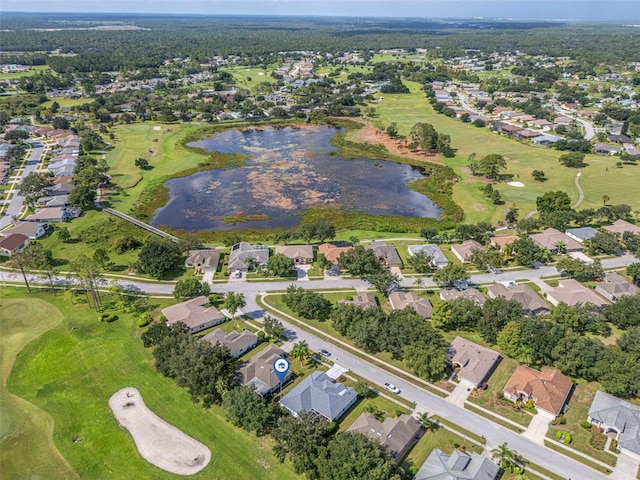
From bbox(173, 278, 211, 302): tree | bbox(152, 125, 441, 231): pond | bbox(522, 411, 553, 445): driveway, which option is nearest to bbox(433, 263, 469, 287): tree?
bbox(522, 411, 553, 445): driveway

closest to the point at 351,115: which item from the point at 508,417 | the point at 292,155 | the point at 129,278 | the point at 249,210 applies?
the point at 292,155

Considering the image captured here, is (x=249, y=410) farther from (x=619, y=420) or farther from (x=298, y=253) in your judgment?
(x=619, y=420)

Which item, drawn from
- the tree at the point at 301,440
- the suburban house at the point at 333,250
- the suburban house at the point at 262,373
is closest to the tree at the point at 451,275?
the suburban house at the point at 333,250

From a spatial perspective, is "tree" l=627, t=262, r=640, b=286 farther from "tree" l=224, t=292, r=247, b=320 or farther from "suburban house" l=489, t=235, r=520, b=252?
"tree" l=224, t=292, r=247, b=320

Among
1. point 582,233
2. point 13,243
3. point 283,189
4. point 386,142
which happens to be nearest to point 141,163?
point 283,189

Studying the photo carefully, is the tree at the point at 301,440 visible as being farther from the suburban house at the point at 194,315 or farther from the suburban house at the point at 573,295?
the suburban house at the point at 573,295

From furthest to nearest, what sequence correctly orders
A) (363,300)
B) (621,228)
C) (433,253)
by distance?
(621,228) < (433,253) < (363,300)

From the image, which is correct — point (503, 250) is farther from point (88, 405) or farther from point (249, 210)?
point (88, 405)
